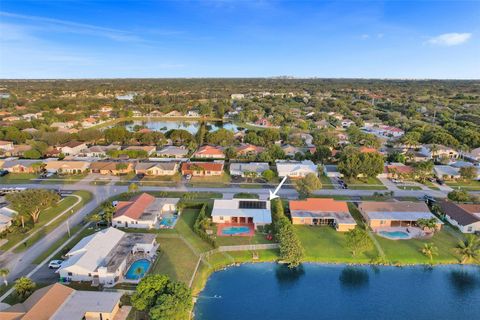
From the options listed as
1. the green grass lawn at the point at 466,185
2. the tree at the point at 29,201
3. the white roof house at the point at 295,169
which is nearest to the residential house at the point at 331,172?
the white roof house at the point at 295,169

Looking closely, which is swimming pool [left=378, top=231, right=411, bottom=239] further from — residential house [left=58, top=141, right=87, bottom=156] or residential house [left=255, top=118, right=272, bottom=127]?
residential house [left=255, top=118, right=272, bottom=127]

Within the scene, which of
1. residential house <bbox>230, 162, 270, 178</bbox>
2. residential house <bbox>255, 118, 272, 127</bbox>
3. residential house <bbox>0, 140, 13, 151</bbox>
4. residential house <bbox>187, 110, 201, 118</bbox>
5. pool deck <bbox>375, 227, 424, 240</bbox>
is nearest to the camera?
pool deck <bbox>375, 227, 424, 240</bbox>

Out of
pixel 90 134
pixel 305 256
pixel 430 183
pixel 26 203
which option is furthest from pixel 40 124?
pixel 430 183

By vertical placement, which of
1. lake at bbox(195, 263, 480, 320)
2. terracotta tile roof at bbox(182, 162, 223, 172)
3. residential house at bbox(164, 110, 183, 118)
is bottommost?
lake at bbox(195, 263, 480, 320)

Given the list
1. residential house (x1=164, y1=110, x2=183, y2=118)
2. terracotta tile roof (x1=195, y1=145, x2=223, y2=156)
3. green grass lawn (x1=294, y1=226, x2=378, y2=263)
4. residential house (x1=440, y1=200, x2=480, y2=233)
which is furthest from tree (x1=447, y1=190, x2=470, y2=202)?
residential house (x1=164, y1=110, x2=183, y2=118)

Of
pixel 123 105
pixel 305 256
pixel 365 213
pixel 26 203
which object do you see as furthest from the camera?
pixel 123 105

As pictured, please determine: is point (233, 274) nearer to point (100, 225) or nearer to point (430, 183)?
point (100, 225)

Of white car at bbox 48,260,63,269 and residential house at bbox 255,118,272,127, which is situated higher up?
residential house at bbox 255,118,272,127

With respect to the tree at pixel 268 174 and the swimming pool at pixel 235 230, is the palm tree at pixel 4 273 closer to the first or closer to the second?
the swimming pool at pixel 235 230

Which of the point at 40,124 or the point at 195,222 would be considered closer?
the point at 195,222
